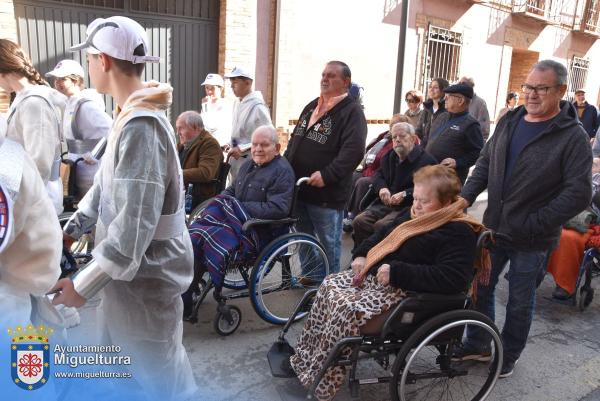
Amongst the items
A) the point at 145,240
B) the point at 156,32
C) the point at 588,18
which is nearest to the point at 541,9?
the point at 588,18

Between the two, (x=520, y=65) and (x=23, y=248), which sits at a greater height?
(x=520, y=65)

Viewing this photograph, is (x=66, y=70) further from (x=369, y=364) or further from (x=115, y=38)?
(x=369, y=364)

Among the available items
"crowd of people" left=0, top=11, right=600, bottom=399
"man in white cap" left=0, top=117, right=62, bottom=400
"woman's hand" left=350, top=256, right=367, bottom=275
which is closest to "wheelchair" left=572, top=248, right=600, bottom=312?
"crowd of people" left=0, top=11, right=600, bottom=399

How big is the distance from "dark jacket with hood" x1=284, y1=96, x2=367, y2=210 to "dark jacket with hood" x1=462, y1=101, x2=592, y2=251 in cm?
99

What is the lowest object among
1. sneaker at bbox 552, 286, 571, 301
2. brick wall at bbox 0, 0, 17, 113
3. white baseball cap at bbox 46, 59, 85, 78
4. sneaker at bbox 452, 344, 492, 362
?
sneaker at bbox 552, 286, 571, 301

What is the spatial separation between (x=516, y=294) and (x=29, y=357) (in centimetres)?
247

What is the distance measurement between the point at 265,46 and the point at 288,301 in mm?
5283

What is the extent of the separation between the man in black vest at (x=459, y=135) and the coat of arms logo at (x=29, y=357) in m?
3.44

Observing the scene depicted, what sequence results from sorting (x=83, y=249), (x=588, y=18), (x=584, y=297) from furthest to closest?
(x=588, y=18) < (x=83, y=249) < (x=584, y=297)

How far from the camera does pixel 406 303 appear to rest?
2.35 m

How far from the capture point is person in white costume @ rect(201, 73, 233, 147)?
5801 millimetres

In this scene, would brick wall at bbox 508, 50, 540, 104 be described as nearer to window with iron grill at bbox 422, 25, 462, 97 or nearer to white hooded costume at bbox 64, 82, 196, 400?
window with iron grill at bbox 422, 25, 462, 97

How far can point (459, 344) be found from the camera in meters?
2.62

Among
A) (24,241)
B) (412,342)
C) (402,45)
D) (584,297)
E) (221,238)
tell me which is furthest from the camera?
(402,45)
